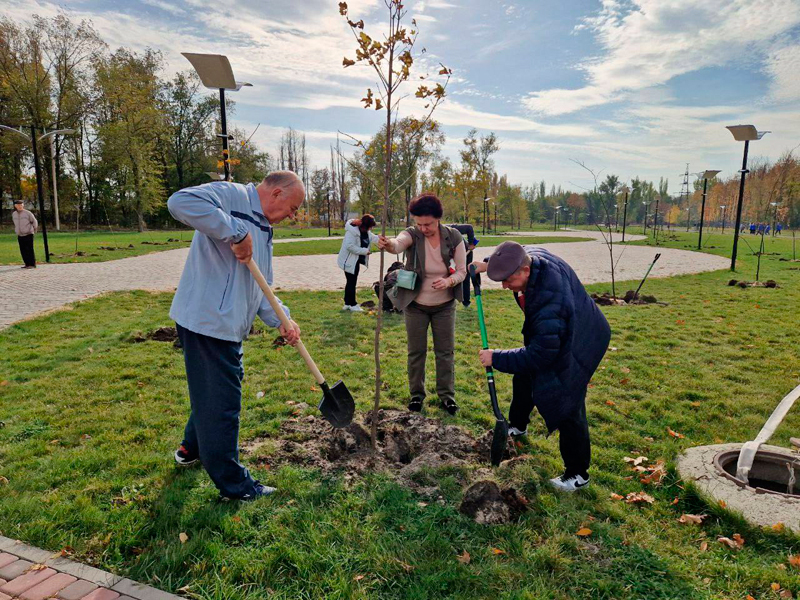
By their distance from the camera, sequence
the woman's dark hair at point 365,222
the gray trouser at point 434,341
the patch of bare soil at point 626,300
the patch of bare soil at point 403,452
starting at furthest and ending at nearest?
the patch of bare soil at point 626,300 < the woman's dark hair at point 365,222 < the gray trouser at point 434,341 < the patch of bare soil at point 403,452

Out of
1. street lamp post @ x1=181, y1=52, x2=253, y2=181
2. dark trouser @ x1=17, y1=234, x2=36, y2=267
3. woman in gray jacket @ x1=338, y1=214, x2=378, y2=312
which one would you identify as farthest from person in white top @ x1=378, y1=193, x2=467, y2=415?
dark trouser @ x1=17, y1=234, x2=36, y2=267

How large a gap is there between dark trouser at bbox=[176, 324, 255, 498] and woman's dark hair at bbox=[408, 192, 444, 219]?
2.01 m

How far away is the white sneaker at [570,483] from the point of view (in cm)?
336

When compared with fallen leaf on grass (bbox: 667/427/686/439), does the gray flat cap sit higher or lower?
higher

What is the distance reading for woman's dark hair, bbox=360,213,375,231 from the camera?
8516mm

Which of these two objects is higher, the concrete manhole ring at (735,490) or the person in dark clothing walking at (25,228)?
the person in dark clothing walking at (25,228)

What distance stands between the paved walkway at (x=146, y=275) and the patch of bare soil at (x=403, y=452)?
6.97 m

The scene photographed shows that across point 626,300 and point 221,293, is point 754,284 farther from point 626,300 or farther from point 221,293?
point 221,293

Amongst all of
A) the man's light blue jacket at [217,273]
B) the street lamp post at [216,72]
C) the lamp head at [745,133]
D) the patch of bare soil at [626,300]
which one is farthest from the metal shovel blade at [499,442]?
the lamp head at [745,133]

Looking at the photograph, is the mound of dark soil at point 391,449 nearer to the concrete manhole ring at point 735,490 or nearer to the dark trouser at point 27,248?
the concrete manhole ring at point 735,490

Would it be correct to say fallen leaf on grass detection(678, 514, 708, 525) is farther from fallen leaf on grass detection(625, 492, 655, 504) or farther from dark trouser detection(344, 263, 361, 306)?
dark trouser detection(344, 263, 361, 306)

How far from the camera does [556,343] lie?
2.97 meters

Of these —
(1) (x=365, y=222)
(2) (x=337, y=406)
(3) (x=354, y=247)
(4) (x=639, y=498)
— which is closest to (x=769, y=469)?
(4) (x=639, y=498)

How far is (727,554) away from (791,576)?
0.29m
